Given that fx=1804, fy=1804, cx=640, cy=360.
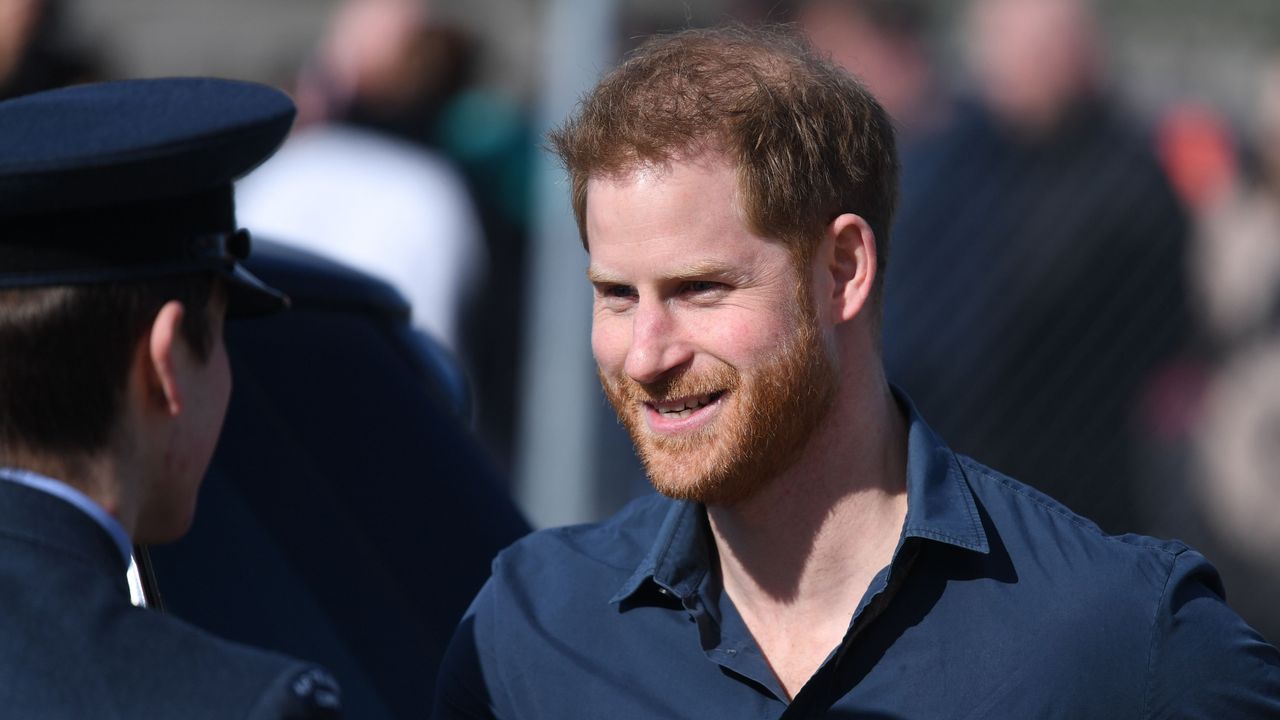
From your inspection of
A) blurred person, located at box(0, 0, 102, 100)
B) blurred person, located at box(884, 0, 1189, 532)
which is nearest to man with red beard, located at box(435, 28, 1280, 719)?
blurred person, located at box(884, 0, 1189, 532)

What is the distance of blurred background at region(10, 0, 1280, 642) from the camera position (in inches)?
247

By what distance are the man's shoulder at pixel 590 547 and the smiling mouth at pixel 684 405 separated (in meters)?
0.29

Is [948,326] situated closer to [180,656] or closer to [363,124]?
[363,124]

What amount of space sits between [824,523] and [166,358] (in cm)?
108

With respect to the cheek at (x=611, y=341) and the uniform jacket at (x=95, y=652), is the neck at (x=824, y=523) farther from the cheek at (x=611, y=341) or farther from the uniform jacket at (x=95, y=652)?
the uniform jacket at (x=95, y=652)

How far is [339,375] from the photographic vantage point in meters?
3.26

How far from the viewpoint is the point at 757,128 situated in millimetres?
2641

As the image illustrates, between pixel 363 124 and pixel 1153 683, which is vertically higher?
pixel 1153 683

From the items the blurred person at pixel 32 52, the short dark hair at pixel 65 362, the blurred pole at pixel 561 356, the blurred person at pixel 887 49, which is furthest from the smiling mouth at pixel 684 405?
the blurred person at pixel 32 52

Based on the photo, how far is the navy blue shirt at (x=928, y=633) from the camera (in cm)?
250

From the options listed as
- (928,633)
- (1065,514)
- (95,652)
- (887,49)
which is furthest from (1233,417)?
(95,652)

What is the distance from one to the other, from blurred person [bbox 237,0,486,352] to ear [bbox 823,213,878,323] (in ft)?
11.7

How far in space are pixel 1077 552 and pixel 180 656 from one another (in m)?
1.30

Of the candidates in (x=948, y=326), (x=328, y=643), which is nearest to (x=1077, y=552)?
(x=328, y=643)
